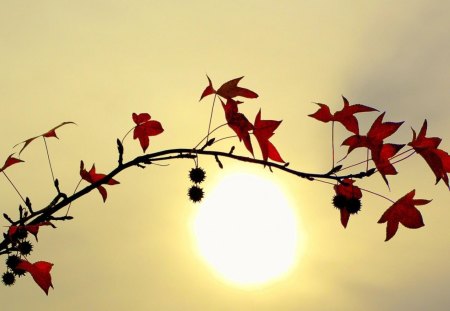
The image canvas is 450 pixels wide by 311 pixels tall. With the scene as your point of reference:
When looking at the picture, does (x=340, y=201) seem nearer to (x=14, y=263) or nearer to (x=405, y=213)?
(x=405, y=213)

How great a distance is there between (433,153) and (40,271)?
3971mm

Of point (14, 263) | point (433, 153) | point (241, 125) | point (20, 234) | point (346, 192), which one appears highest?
point (433, 153)

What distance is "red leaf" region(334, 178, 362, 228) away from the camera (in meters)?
5.36

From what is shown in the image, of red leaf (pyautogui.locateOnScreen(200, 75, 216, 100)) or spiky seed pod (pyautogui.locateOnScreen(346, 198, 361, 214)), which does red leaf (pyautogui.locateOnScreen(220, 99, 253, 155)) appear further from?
spiky seed pod (pyautogui.locateOnScreen(346, 198, 361, 214))

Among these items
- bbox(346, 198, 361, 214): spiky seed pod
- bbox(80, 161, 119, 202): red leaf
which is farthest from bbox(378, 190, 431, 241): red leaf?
bbox(80, 161, 119, 202): red leaf

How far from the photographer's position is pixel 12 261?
625 cm

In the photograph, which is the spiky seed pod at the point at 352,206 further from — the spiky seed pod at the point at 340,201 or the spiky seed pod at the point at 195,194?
the spiky seed pod at the point at 195,194

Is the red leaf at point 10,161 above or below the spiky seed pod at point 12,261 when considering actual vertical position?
above

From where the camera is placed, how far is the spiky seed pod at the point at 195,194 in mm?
6032

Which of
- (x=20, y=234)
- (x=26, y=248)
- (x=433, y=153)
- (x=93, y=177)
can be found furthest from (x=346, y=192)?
(x=26, y=248)

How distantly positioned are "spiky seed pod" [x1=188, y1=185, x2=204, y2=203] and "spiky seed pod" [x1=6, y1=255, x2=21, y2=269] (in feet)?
6.43

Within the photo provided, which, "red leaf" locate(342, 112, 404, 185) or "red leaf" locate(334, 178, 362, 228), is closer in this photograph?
"red leaf" locate(342, 112, 404, 185)

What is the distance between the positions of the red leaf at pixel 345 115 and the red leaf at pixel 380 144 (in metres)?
0.25

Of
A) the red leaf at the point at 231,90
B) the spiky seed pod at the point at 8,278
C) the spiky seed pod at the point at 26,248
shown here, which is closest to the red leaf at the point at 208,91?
the red leaf at the point at 231,90
